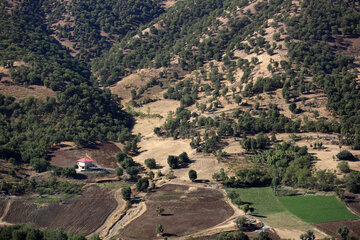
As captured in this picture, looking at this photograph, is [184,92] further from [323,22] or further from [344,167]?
[344,167]

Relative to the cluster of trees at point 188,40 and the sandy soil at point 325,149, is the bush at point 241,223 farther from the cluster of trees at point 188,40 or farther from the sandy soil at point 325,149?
the cluster of trees at point 188,40

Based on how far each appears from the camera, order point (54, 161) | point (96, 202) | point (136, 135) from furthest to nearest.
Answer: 1. point (136, 135)
2. point (54, 161)
3. point (96, 202)

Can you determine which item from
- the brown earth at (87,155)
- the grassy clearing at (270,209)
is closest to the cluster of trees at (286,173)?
the grassy clearing at (270,209)

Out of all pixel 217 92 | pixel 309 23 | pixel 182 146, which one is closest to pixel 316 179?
pixel 182 146

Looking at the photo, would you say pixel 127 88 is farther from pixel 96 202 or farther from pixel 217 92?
pixel 96 202

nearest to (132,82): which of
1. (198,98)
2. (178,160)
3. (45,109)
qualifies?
(198,98)
